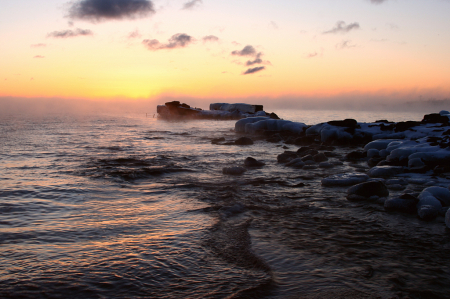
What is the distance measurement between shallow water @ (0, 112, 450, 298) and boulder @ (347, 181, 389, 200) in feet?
1.27

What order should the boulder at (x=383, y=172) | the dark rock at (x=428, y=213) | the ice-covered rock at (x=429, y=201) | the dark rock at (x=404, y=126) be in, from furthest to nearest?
the dark rock at (x=404, y=126), the boulder at (x=383, y=172), the ice-covered rock at (x=429, y=201), the dark rock at (x=428, y=213)

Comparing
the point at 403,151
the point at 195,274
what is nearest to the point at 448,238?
the point at 195,274

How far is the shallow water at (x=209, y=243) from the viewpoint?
3.84 meters

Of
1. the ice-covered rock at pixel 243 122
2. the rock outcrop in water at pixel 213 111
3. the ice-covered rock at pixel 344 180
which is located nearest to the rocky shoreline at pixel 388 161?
the ice-covered rock at pixel 344 180

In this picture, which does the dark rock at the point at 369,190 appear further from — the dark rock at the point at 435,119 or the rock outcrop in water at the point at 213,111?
the rock outcrop in water at the point at 213,111

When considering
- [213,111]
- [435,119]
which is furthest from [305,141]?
[213,111]

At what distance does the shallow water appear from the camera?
3.84 meters

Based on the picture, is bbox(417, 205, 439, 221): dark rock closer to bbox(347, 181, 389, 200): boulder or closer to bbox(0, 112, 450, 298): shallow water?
bbox(0, 112, 450, 298): shallow water

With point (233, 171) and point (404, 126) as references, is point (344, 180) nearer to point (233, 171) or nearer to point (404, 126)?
point (233, 171)

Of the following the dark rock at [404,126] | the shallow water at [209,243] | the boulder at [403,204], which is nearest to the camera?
the shallow water at [209,243]

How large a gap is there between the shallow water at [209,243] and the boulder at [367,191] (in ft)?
1.27

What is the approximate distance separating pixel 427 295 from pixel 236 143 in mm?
19392

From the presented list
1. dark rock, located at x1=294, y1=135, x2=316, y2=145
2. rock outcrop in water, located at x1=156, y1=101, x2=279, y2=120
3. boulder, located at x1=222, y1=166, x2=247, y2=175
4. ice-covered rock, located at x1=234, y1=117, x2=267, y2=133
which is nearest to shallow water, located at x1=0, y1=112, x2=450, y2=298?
boulder, located at x1=222, y1=166, x2=247, y2=175

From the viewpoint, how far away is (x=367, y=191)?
798 centimetres
